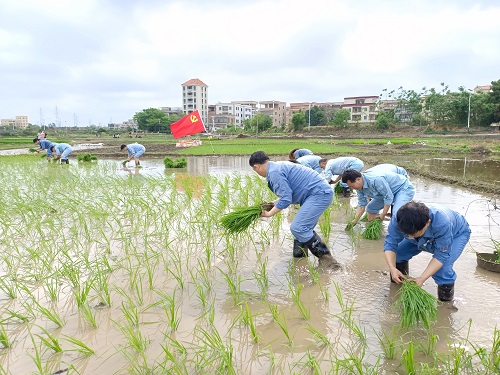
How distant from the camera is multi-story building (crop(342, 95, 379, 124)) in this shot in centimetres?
5559

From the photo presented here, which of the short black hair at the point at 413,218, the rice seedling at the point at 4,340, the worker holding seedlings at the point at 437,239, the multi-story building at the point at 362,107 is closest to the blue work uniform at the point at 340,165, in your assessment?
the worker holding seedlings at the point at 437,239

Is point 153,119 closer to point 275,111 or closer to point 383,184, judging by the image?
point 275,111

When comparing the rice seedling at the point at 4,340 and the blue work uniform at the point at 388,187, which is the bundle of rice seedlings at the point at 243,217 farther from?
the rice seedling at the point at 4,340

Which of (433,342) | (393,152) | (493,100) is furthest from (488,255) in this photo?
(493,100)

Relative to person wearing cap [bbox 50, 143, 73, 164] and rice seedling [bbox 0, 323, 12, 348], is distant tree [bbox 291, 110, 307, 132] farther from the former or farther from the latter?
rice seedling [bbox 0, 323, 12, 348]

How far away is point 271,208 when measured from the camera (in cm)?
340

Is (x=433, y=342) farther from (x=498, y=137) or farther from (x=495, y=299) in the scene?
(x=498, y=137)

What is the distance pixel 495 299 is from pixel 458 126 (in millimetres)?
39175

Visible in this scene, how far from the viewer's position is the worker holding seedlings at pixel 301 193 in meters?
3.13

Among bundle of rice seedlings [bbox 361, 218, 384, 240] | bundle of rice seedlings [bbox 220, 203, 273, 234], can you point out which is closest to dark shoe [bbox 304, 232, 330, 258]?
bundle of rice seedlings [bbox 220, 203, 273, 234]

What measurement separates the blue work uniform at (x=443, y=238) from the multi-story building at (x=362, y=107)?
180 feet

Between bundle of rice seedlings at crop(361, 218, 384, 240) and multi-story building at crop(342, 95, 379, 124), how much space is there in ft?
175

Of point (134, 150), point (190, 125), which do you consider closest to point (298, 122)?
point (190, 125)

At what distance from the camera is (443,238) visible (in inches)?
92.8
